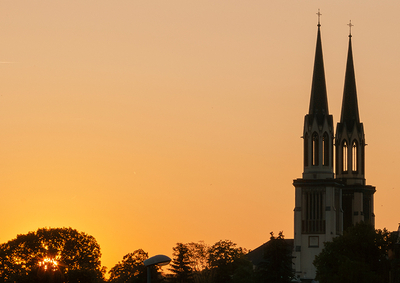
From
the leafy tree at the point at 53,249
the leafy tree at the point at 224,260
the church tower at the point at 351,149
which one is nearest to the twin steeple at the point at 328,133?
the church tower at the point at 351,149

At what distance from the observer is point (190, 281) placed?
125m

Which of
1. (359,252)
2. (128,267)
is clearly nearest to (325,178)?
(128,267)

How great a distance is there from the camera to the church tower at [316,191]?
144875 mm

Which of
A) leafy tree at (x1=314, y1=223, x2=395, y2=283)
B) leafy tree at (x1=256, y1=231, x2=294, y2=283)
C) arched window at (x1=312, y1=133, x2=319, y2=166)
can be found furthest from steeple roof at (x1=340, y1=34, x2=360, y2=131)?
leafy tree at (x1=256, y1=231, x2=294, y2=283)

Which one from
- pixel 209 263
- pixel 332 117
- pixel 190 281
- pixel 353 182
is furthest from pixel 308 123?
pixel 190 281

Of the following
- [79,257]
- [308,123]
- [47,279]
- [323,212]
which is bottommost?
[47,279]

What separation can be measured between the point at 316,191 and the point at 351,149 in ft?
41.0

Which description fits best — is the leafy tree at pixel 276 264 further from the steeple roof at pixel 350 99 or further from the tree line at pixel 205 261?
the steeple roof at pixel 350 99

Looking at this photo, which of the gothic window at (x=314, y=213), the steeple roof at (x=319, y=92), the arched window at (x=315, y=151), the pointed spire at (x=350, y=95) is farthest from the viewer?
the pointed spire at (x=350, y=95)

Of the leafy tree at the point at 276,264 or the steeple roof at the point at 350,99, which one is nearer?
the leafy tree at the point at 276,264

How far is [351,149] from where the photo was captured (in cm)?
A: 15575

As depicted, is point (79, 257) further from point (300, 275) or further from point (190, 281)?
point (300, 275)

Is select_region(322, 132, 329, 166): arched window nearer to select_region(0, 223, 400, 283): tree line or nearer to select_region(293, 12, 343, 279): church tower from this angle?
select_region(293, 12, 343, 279): church tower

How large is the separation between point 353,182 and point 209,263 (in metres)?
24.7
